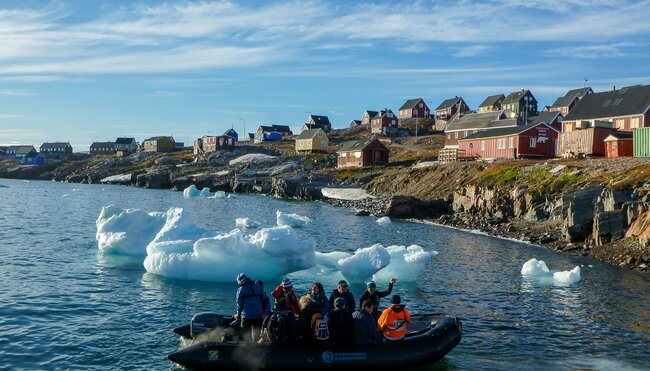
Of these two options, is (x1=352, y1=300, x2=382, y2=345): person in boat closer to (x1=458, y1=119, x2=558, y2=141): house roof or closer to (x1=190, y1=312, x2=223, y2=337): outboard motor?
(x1=190, y1=312, x2=223, y2=337): outboard motor

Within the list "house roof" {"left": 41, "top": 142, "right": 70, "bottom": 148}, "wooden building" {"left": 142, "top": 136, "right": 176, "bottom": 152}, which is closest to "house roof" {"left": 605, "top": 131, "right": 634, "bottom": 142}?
"wooden building" {"left": 142, "top": 136, "right": 176, "bottom": 152}

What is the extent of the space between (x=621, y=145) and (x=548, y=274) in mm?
33774

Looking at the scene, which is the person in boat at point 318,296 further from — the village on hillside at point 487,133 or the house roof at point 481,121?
the house roof at point 481,121

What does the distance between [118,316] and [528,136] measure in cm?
5928

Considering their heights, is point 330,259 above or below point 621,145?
below

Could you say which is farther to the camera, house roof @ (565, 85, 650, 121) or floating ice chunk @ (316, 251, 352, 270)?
house roof @ (565, 85, 650, 121)

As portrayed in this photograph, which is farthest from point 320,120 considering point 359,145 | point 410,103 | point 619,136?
point 619,136

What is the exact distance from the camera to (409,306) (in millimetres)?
22547

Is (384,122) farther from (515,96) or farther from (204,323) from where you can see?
(204,323)

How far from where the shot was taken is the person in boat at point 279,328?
49.1ft

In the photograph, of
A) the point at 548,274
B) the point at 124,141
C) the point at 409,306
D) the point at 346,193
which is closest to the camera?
the point at 409,306

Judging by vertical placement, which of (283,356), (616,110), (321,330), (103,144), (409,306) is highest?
(103,144)

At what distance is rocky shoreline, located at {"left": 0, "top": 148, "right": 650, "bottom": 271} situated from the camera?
34438mm

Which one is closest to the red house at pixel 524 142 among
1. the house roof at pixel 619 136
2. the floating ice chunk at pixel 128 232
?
the house roof at pixel 619 136
